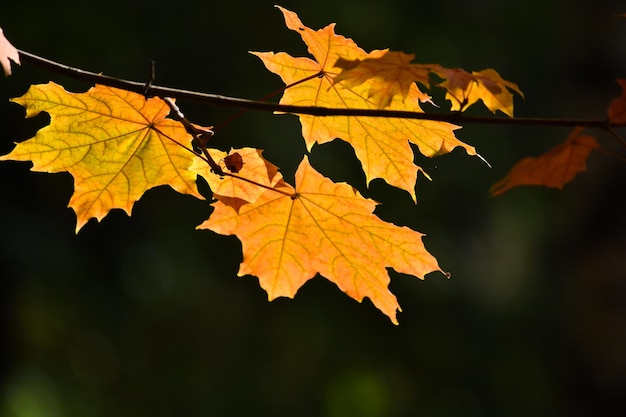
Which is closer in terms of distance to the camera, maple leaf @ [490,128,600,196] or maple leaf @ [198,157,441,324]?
maple leaf @ [490,128,600,196]

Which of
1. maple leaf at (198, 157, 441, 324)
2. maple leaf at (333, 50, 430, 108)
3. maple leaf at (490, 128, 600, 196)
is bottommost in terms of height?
maple leaf at (198, 157, 441, 324)

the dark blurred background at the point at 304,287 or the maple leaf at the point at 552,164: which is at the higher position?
the maple leaf at the point at 552,164

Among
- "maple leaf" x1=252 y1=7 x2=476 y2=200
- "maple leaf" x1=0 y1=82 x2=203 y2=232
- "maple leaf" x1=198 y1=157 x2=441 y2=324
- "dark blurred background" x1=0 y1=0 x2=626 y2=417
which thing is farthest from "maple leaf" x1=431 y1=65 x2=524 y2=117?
"dark blurred background" x1=0 y1=0 x2=626 y2=417

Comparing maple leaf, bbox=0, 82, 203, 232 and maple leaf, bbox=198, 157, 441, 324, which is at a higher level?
maple leaf, bbox=0, 82, 203, 232

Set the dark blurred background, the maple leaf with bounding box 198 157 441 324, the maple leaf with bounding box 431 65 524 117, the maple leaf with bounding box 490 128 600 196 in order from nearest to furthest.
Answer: the maple leaf with bounding box 431 65 524 117, the maple leaf with bounding box 490 128 600 196, the maple leaf with bounding box 198 157 441 324, the dark blurred background

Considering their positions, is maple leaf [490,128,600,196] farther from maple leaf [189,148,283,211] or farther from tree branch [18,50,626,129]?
maple leaf [189,148,283,211]

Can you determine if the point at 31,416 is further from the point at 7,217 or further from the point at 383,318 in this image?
the point at 383,318

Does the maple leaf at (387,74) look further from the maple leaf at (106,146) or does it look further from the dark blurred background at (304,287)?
the dark blurred background at (304,287)

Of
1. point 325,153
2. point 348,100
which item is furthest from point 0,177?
point 348,100

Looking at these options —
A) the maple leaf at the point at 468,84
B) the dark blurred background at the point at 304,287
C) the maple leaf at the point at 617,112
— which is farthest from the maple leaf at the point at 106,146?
the dark blurred background at the point at 304,287
